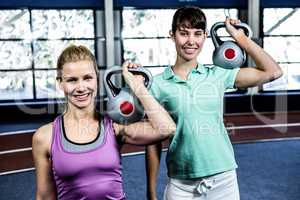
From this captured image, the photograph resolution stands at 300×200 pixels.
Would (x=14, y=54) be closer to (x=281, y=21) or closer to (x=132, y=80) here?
(x=281, y=21)

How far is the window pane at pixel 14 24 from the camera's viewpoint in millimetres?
7061

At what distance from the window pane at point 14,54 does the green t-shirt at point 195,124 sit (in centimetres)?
598

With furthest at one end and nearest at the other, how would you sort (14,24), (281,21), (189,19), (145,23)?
(281,21)
(145,23)
(14,24)
(189,19)

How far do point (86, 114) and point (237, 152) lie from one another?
12.5ft

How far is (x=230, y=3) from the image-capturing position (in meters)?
7.78

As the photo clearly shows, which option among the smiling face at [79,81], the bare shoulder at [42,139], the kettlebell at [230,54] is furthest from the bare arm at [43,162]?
the kettlebell at [230,54]

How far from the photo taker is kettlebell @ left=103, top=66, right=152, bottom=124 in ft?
4.77

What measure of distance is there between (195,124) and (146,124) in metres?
0.29

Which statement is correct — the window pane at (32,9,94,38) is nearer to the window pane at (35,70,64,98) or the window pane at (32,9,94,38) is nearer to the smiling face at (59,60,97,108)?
the window pane at (35,70,64,98)

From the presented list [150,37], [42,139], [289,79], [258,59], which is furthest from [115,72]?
[289,79]

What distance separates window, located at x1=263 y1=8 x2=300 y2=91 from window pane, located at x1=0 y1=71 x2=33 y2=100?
184 inches

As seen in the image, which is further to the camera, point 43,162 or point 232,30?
point 232,30

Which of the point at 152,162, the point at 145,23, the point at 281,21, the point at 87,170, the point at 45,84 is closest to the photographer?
the point at 87,170

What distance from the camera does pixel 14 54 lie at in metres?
7.18
